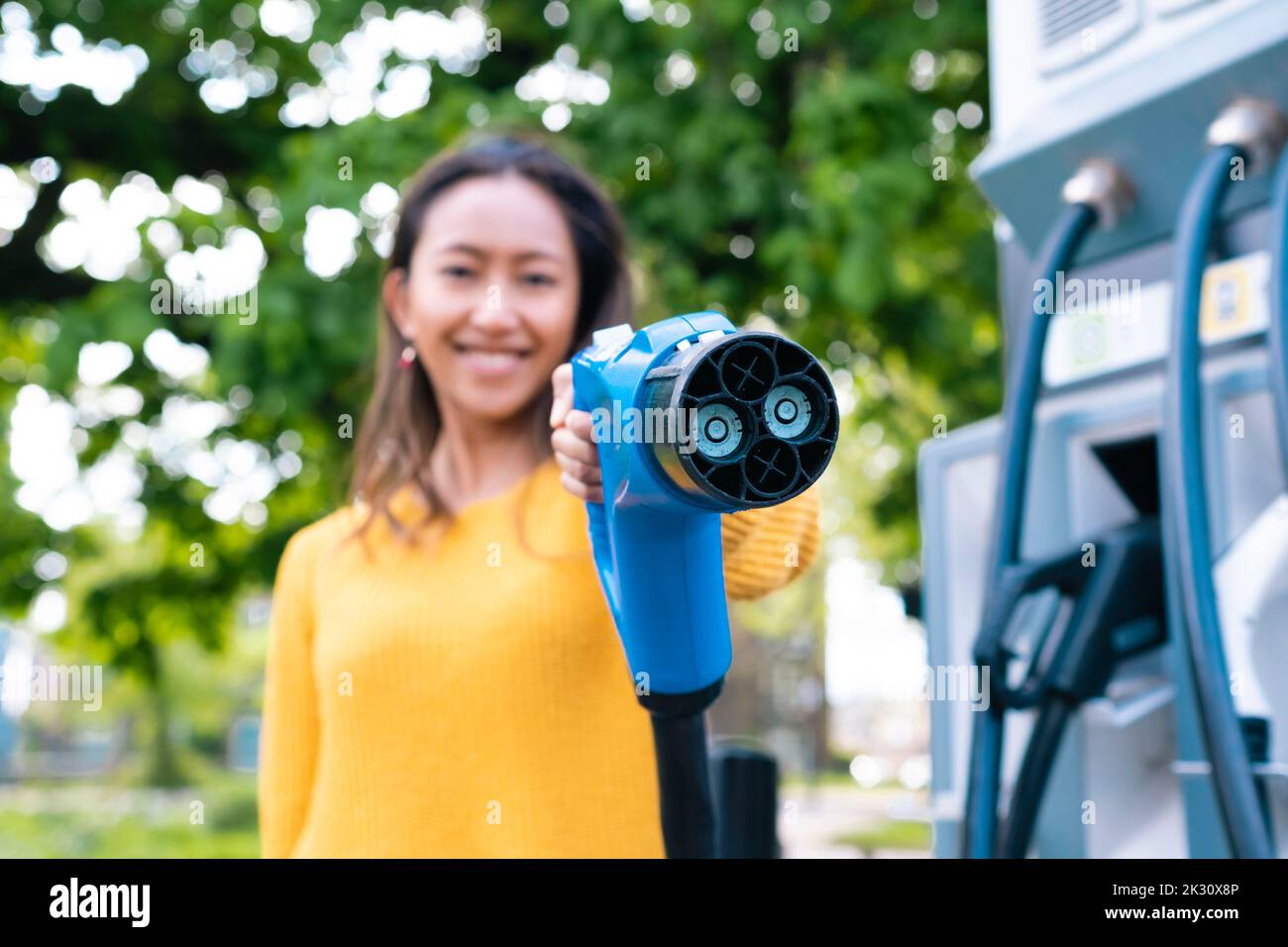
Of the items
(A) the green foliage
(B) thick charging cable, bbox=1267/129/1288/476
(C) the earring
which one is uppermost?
(A) the green foliage

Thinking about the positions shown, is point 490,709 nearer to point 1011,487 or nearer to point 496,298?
point 496,298

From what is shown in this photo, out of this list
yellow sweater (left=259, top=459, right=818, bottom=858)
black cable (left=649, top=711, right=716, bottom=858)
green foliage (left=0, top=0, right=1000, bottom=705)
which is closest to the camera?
black cable (left=649, top=711, right=716, bottom=858)

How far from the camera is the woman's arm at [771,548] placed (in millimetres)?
1147

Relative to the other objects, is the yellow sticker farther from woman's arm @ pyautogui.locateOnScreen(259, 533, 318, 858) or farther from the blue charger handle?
woman's arm @ pyautogui.locateOnScreen(259, 533, 318, 858)

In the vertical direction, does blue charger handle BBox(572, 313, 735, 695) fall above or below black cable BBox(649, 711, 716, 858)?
above

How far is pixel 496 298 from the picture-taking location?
1354 millimetres

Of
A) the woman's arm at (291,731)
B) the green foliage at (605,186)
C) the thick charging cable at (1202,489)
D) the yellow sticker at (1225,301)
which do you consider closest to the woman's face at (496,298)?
the woman's arm at (291,731)

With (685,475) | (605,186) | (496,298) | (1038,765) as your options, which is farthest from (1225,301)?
(605,186)

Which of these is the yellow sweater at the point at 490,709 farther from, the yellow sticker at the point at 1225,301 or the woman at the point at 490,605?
the yellow sticker at the point at 1225,301

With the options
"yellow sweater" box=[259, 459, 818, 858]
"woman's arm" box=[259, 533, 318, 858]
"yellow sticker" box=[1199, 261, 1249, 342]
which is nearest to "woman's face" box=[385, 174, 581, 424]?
"yellow sweater" box=[259, 459, 818, 858]

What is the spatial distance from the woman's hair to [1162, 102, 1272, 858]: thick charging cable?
57 cm

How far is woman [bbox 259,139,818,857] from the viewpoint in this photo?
1.34m
